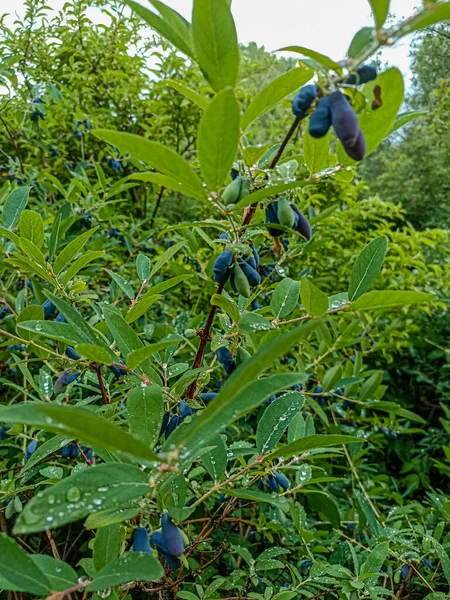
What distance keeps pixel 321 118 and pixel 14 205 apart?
28.5 inches

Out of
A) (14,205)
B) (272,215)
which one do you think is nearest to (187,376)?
(272,215)

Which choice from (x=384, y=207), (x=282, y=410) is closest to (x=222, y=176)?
(x=282, y=410)

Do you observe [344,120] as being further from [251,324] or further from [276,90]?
[251,324]

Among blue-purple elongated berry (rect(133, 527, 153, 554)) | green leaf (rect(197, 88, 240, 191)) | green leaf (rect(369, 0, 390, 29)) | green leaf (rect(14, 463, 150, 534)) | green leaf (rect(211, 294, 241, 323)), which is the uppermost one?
green leaf (rect(369, 0, 390, 29))

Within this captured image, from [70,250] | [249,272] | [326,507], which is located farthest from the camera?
[326,507]

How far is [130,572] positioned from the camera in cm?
43

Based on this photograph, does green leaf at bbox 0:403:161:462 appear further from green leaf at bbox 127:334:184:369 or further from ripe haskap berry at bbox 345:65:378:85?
ripe haskap berry at bbox 345:65:378:85

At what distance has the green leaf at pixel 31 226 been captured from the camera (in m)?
0.84

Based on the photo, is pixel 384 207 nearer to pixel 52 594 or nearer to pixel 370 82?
pixel 370 82

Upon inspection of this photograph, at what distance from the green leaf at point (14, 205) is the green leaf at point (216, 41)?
2.04 feet

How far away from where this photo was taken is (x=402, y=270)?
312 cm

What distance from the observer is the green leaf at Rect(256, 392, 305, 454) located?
729mm

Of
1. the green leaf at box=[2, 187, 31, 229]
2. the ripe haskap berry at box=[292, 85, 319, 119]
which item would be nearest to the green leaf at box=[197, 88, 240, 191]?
the ripe haskap berry at box=[292, 85, 319, 119]

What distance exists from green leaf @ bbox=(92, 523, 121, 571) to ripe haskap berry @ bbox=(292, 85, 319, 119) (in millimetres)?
525
